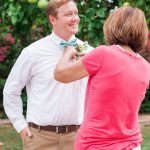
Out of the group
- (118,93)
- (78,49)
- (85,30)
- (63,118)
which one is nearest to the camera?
(118,93)

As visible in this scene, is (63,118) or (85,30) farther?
(85,30)

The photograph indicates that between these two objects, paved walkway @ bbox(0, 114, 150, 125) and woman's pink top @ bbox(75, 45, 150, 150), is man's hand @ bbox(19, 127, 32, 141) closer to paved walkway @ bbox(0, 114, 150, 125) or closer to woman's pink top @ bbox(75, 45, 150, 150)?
woman's pink top @ bbox(75, 45, 150, 150)

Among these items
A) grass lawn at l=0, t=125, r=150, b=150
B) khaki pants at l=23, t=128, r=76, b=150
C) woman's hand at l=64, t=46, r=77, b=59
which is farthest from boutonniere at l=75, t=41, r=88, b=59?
grass lawn at l=0, t=125, r=150, b=150

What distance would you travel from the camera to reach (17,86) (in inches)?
159

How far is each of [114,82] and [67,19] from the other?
898 millimetres

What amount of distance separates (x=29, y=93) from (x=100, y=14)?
1.01m

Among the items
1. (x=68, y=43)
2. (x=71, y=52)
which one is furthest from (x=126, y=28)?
(x=68, y=43)

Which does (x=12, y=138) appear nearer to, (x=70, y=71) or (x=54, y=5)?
(x=54, y=5)

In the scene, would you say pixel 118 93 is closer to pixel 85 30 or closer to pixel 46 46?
pixel 46 46

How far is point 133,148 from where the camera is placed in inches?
127

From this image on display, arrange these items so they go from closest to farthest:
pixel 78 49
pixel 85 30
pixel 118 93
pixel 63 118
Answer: pixel 118 93
pixel 78 49
pixel 63 118
pixel 85 30

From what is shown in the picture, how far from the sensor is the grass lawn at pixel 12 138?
8.35 metres

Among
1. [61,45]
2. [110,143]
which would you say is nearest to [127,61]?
[110,143]

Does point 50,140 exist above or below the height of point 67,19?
below
